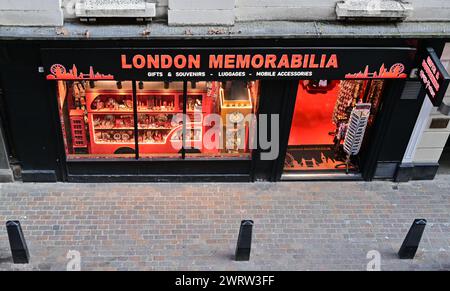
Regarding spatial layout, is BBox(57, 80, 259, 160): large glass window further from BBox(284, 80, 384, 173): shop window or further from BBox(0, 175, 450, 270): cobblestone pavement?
BBox(284, 80, 384, 173): shop window

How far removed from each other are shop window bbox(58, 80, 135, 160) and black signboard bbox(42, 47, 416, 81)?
83cm

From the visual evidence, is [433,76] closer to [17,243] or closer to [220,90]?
[220,90]

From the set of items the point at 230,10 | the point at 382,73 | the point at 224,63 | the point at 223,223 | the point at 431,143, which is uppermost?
the point at 230,10

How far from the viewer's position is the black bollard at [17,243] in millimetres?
9634

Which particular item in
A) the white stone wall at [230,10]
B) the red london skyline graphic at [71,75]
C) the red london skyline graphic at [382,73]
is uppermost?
the white stone wall at [230,10]

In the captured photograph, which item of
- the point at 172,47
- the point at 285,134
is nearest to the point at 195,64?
the point at 172,47

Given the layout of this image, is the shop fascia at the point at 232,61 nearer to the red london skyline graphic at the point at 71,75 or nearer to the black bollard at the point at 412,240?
the red london skyline graphic at the point at 71,75

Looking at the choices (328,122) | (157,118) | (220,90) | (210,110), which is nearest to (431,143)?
(328,122)

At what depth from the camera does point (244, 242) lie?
33.2 feet

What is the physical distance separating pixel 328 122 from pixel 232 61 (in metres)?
4.43

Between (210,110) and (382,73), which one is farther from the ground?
(382,73)

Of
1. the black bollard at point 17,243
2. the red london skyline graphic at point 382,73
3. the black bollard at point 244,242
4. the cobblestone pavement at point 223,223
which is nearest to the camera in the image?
the black bollard at point 17,243

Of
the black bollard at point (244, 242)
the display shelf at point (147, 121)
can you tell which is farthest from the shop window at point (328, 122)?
the black bollard at point (244, 242)

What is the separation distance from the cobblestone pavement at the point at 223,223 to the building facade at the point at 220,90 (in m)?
0.37
